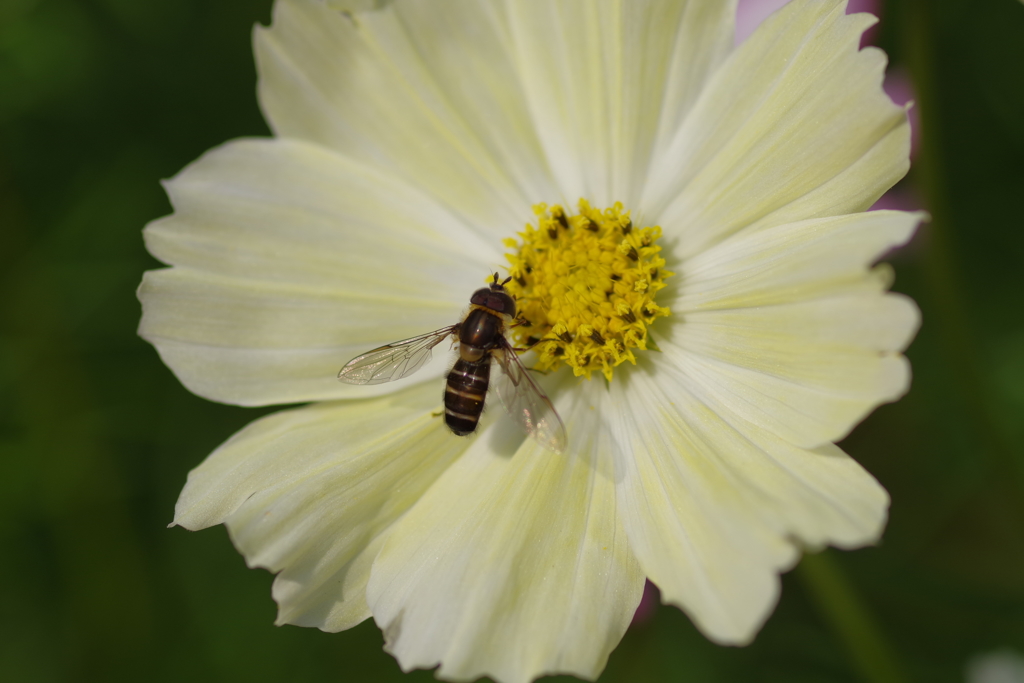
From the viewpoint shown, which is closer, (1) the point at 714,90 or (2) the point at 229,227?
(1) the point at 714,90

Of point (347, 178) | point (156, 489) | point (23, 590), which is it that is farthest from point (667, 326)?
point (23, 590)

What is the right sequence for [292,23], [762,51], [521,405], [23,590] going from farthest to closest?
1. [23,590]
2. [292,23]
3. [521,405]
4. [762,51]

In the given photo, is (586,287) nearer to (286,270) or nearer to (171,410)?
(286,270)

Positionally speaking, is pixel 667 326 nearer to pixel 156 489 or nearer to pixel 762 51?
pixel 762 51

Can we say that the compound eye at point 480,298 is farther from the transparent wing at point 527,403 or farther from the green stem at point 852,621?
the green stem at point 852,621

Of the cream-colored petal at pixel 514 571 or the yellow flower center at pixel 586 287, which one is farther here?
the yellow flower center at pixel 586 287

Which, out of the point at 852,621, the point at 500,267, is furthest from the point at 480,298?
the point at 852,621

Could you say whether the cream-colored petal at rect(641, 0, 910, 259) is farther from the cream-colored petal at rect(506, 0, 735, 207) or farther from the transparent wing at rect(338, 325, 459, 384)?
the transparent wing at rect(338, 325, 459, 384)

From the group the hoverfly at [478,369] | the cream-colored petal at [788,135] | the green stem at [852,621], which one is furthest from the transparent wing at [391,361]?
the green stem at [852,621]
